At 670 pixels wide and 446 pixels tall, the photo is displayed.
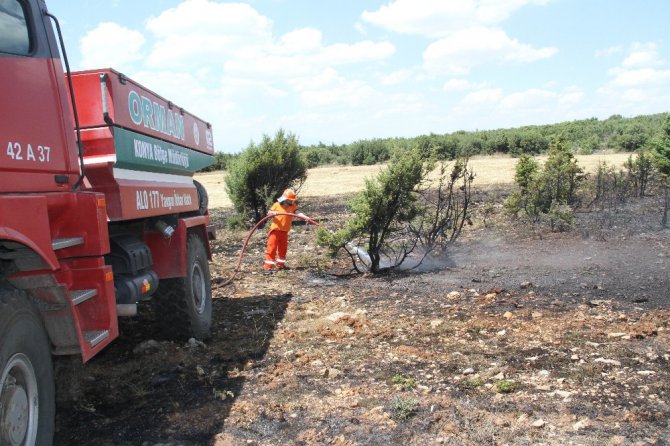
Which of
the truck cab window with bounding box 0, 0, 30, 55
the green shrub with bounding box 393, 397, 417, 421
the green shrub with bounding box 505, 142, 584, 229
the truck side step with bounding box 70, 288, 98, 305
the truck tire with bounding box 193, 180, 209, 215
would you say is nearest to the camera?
the truck cab window with bounding box 0, 0, 30, 55

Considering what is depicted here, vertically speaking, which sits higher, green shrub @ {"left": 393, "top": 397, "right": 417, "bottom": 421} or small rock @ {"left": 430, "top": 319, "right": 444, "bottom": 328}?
green shrub @ {"left": 393, "top": 397, "right": 417, "bottom": 421}

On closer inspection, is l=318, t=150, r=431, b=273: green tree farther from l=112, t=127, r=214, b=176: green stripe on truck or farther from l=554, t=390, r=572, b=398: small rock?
l=554, t=390, r=572, b=398: small rock

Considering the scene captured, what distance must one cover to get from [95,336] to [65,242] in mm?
604

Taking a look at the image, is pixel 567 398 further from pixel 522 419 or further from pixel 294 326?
pixel 294 326

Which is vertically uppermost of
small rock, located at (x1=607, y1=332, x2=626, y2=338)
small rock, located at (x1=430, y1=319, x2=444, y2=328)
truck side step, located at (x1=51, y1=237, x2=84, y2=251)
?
truck side step, located at (x1=51, y1=237, x2=84, y2=251)

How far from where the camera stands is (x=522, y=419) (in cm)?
382

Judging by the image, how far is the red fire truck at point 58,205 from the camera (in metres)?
2.99

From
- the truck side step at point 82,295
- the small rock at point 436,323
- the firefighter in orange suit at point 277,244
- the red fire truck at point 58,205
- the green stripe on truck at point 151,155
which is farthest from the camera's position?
the firefighter in orange suit at point 277,244

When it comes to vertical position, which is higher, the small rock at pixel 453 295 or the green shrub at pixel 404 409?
the green shrub at pixel 404 409

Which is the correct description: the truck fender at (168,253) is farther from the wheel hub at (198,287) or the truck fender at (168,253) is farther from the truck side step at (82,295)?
the truck side step at (82,295)

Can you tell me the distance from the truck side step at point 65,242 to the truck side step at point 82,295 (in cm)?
29

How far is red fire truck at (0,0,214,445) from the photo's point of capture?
299 cm

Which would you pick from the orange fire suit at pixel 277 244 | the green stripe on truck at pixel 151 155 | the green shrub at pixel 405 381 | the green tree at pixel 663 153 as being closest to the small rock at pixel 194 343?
the green stripe on truck at pixel 151 155

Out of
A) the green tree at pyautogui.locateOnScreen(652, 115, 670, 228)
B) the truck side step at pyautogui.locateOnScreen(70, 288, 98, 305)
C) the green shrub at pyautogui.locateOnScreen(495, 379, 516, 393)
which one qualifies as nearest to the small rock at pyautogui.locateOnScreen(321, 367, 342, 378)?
the green shrub at pyautogui.locateOnScreen(495, 379, 516, 393)
